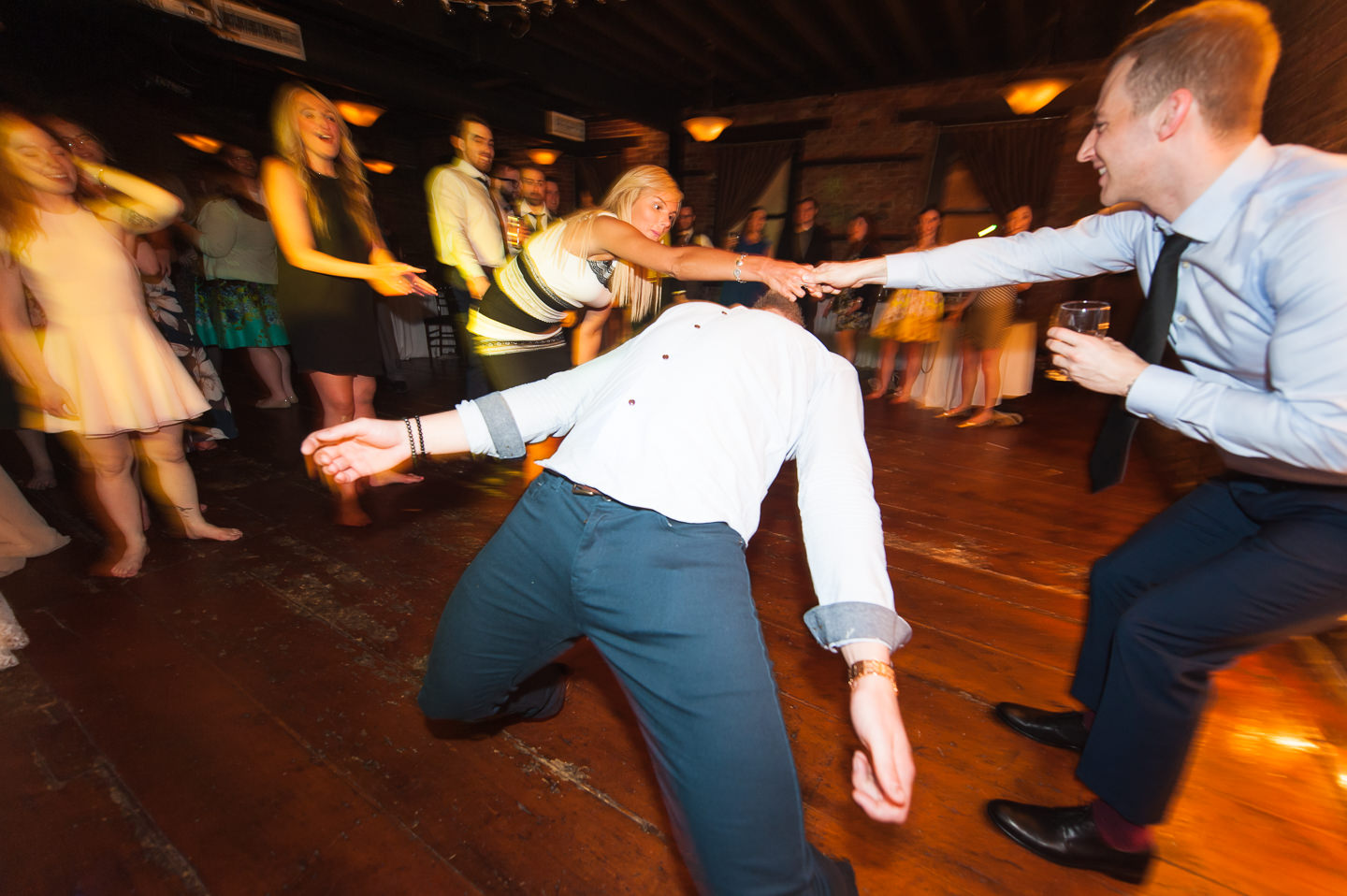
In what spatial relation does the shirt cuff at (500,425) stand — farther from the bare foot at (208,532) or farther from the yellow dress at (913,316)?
the yellow dress at (913,316)

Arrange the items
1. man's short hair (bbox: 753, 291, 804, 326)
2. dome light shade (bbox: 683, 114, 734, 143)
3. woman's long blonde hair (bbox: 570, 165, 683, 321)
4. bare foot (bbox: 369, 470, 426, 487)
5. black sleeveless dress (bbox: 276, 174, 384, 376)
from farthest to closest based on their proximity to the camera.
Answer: dome light shade (bbox: 683, 114, 734, 143), bare foot (bbox: 369, 470, 426, 487), black sleeveless dress (bbox: 276, 174, 384, 376), woman's long blonde hair (bbox: 570, 165, 683, 321), man's short hair (bbox: 753, 291, 804, 326)

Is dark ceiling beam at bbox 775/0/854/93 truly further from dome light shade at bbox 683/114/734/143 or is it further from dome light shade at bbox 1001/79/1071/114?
dome light shade at bbox 1001/79/1071/114

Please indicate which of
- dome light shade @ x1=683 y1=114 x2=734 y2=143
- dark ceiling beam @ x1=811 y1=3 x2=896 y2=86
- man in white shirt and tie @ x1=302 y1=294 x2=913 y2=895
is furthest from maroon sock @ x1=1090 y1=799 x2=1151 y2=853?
dome light shade @ x1=683 y1=114 x2=734 y2=143

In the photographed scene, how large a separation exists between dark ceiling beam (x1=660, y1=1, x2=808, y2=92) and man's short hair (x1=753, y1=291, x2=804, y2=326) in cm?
540

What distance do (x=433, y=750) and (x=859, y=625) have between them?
120 cm

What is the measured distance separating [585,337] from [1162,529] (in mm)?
2129

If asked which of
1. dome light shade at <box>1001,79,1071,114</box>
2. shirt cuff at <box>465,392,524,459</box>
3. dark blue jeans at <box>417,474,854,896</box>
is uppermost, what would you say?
dome light shade at <box>1001,79,1071,114</box>

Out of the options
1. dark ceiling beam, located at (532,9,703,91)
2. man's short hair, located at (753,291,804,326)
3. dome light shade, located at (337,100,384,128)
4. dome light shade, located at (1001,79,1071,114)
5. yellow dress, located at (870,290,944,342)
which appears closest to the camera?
man's short hair, located at (753,291,804,326)

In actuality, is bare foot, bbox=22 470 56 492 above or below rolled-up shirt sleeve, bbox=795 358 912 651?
below

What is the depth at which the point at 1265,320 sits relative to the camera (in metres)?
1.01

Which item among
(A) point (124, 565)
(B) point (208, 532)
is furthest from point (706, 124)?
(A) point (124, 565)

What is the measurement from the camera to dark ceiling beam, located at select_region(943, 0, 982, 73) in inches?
207

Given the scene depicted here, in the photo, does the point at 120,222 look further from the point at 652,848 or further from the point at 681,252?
the point at 652,848

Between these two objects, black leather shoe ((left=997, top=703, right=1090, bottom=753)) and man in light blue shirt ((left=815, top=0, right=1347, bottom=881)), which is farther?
black leather shoe ((left=997, top=703, right=1090, bottom=753))
